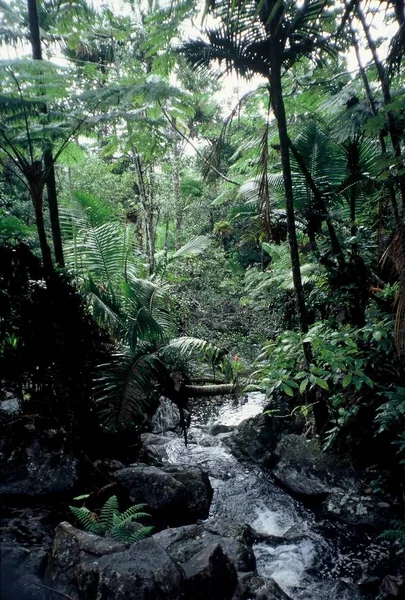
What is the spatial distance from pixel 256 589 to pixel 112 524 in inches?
51.7

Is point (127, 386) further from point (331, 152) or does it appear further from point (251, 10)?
point (251, 10)

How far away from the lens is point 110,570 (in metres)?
2.59

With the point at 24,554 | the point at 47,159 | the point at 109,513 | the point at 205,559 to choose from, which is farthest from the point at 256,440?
the point at 47,159

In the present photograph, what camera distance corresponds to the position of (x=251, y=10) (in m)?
3.88

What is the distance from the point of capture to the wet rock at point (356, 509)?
3961 mm

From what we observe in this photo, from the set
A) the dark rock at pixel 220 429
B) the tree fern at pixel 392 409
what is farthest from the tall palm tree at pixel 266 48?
the dark rock at pixel 220 429

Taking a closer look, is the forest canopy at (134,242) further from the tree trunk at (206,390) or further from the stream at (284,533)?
the stream at (284,533)

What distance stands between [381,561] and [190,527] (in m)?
1.78

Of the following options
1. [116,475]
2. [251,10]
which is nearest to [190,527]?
[116,475]

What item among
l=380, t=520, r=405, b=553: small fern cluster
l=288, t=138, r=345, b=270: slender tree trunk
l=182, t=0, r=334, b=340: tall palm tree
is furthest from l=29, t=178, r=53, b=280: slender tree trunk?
l=380, t=520, r=405, b=553: small fern cluster

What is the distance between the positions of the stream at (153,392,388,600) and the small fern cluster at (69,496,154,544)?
1354 millimetres

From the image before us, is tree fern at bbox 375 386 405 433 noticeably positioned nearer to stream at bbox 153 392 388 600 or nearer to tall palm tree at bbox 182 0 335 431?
tall palm tree at bbox 182 0 335 431

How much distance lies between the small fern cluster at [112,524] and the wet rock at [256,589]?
82cm

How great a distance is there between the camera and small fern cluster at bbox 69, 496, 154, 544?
3191 mm
